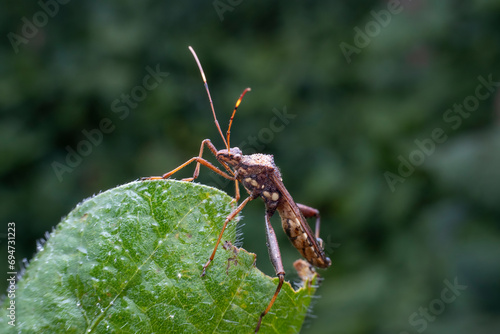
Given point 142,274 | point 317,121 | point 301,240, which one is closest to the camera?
point 142,274

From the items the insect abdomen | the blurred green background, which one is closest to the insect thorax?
the insect abdomen

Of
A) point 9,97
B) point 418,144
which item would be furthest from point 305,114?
point 9,97

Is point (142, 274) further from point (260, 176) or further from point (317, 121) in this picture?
point (317, 121)

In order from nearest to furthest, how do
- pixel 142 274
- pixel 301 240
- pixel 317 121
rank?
1. pixel 142 274
2. pixel 301 240
3. pixel 317 121

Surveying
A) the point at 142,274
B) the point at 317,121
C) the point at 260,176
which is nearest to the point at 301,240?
the point at 260,176

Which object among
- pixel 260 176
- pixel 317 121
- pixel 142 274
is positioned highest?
pixel 142 274

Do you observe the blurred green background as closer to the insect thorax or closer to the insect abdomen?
the insect abdomen

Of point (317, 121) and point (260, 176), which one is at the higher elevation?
point (260, 176)
